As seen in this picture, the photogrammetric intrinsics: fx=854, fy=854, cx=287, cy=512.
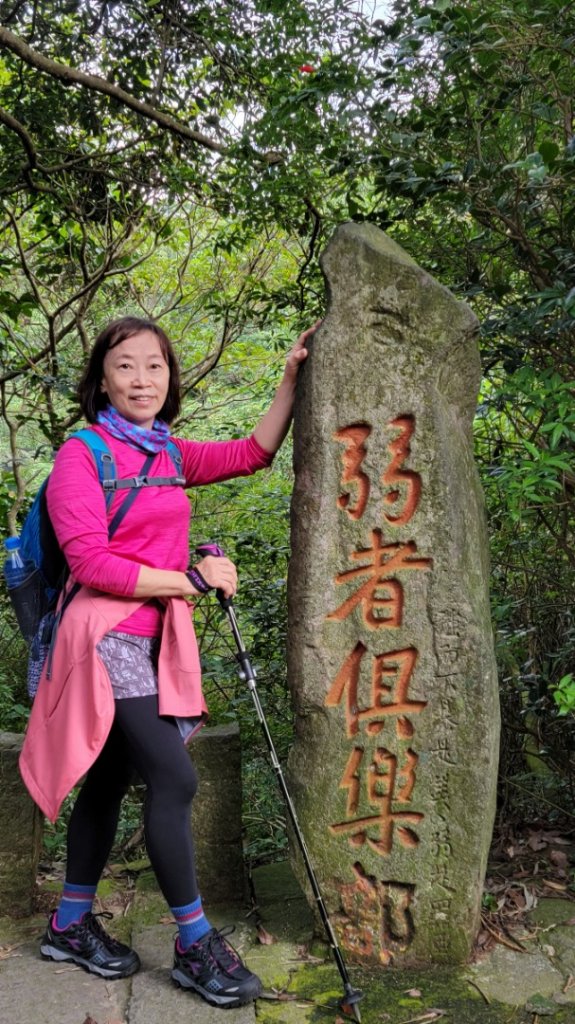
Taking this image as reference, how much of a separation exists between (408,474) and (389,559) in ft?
1.03

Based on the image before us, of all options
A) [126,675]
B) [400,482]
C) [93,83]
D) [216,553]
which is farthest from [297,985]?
[93,83]

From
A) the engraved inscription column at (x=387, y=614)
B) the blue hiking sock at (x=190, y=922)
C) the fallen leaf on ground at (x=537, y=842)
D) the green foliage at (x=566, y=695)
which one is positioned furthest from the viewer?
the fallen leaf on ground at (x=537, y=842)

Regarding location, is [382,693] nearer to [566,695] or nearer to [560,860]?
[566,695]

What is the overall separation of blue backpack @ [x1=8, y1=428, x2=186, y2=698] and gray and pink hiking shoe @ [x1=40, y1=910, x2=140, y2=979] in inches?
34.3

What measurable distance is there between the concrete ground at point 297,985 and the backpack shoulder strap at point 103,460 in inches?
66.1

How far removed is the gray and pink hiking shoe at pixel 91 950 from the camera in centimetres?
304

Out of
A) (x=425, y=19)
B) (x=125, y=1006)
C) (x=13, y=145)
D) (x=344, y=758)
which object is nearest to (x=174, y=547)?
(x=344, y=758)

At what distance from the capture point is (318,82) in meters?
Result: 3.65

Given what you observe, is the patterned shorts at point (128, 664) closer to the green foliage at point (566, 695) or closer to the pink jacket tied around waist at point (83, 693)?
the pink jacket tied around waist at point (83, 693)

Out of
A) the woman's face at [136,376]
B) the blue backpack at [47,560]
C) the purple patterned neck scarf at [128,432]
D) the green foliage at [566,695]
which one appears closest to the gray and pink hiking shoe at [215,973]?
the blue backpack at [47,560]

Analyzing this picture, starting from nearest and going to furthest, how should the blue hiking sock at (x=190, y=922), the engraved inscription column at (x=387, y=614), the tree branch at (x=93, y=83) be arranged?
1. the blue hiking sock at (x=190, y=922)
2. the engraved inscription column at (x=387, y=614)
3. the tree branch at (x=93, y=83)

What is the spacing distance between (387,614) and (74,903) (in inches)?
60.5

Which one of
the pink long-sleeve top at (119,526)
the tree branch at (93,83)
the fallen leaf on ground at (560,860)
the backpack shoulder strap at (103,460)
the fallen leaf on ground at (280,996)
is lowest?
the fallen leaf on ground at (280,996)

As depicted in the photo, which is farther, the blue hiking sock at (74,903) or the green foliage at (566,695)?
the blue hiking sock at (74,903)
